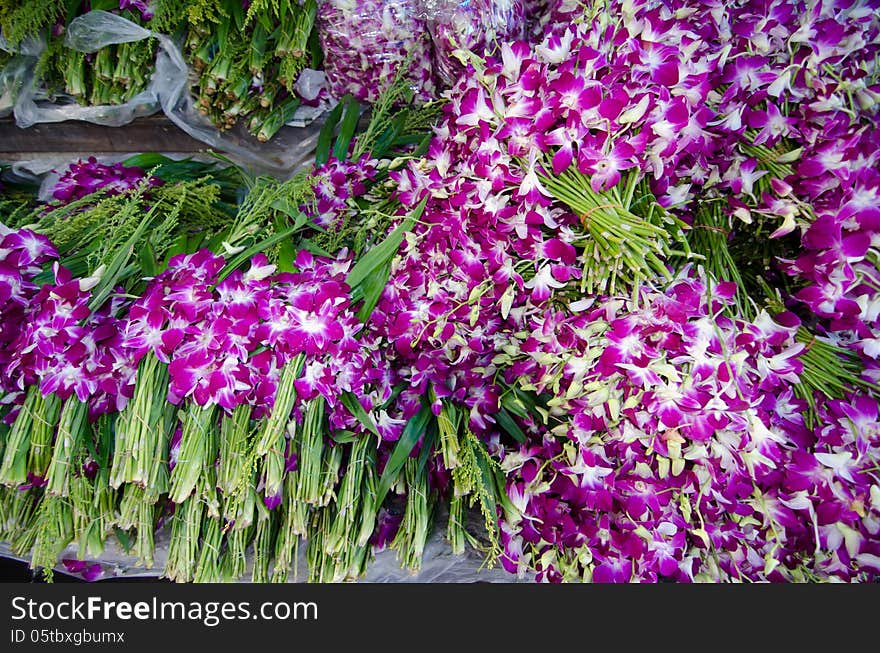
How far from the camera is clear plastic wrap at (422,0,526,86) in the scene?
2.89 feet

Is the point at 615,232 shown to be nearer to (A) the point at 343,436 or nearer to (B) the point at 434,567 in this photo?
(A) the point at 343,436

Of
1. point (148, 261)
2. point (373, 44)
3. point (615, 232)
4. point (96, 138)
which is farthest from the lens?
point (96, 138)

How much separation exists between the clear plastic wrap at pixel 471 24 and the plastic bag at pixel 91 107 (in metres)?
0.56

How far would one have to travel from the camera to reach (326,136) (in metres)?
1.05

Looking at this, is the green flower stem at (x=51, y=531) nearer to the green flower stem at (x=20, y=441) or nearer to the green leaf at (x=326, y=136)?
the green flower stem at (x=20, y=441)

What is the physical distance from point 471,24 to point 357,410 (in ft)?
2.03

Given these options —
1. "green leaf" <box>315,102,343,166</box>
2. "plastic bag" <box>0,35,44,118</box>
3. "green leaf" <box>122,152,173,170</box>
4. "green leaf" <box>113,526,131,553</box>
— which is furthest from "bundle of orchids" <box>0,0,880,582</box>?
"plastic bag" <box>0,35,44,118</box>

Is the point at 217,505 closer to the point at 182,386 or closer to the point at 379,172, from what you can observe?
the point at 182,386

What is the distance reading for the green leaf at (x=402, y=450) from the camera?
77cm

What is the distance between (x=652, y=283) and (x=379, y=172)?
50cm

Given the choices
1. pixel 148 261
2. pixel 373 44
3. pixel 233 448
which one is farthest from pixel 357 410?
pixel 373 44

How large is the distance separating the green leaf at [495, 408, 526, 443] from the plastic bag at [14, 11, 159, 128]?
0.94 metres

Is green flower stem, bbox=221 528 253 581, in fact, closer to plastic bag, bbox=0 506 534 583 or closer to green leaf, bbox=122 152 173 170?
plastic bag, bbox=0 506 534 583

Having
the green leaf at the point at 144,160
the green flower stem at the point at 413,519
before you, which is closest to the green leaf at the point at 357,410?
the green flower stem at the point at 413,519
